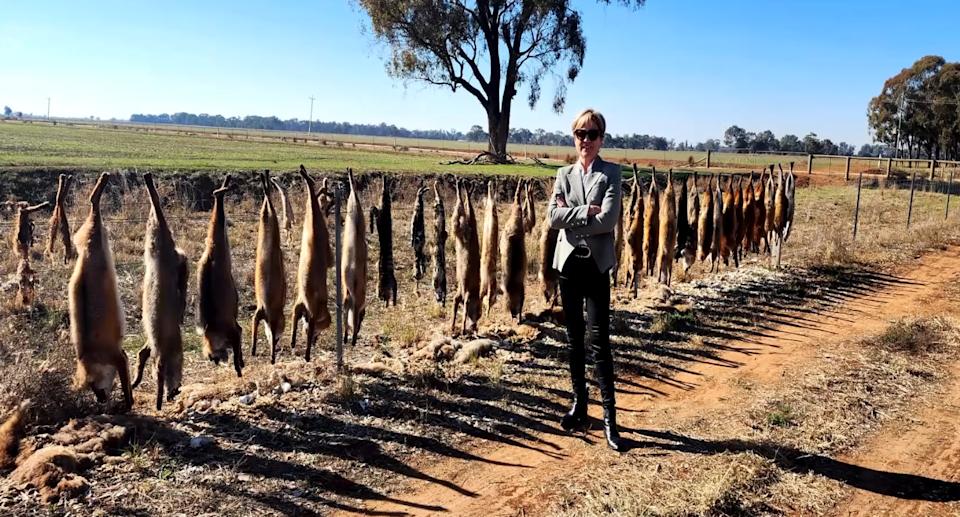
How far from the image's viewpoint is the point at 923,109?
215 feet

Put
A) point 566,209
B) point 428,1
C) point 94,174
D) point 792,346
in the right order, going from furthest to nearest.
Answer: point 428,1, point 94,174, point 792,346, point 566,209

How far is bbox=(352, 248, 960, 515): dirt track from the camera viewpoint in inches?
193

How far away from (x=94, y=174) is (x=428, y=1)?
80.2ft

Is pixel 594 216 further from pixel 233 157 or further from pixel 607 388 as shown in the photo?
pixel 233 157

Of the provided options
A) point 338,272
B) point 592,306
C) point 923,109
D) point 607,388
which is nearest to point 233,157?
point 338,272

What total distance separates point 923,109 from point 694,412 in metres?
75.1

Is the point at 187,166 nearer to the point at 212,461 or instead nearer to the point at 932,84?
the point at 212,461

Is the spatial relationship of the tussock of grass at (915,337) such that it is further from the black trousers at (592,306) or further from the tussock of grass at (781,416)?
the black trousers at (592,306)

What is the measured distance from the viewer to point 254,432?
567cm

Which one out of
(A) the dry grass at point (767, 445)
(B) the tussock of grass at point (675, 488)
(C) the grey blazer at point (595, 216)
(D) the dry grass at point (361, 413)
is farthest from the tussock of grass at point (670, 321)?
(C) the grey blazer at point (595, 216)

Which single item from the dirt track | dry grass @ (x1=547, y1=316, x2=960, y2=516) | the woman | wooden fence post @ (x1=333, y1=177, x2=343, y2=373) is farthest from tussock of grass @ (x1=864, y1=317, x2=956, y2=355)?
wooden fence post @ (x1=333, y1=177, x2=343, y2=373)

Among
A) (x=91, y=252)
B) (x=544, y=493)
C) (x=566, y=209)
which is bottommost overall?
(x=544, y=493)

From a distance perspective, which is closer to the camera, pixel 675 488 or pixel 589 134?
pixel 675 488

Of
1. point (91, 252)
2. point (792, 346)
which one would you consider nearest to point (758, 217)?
point (792, 346)
